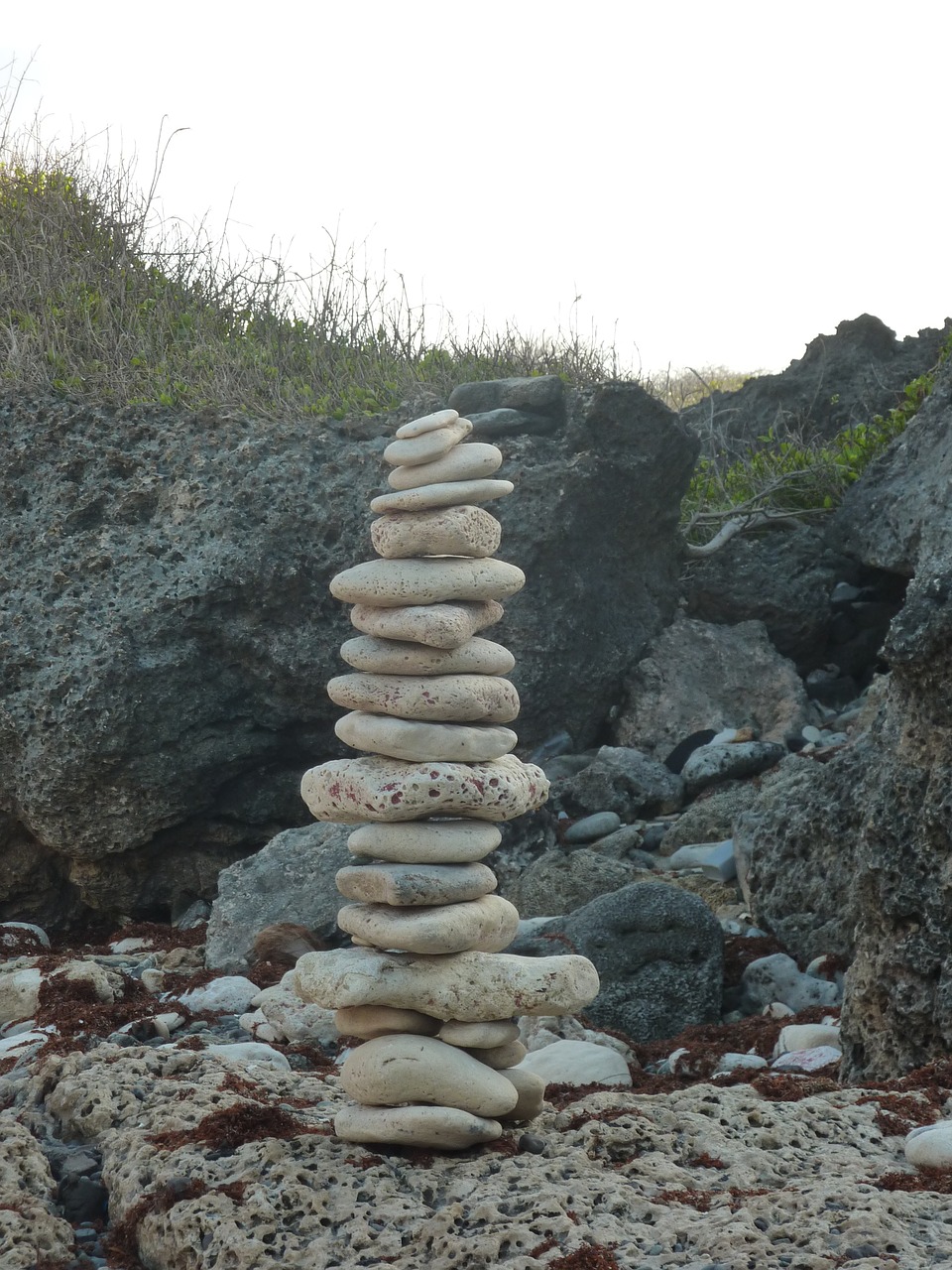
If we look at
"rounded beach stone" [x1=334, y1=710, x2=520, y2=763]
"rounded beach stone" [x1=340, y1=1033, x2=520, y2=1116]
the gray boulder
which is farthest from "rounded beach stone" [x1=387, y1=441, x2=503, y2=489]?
the gray boulder

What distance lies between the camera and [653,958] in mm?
6312

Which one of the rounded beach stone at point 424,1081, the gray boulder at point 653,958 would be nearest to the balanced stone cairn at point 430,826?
the rounded beach stone at point 424,1081

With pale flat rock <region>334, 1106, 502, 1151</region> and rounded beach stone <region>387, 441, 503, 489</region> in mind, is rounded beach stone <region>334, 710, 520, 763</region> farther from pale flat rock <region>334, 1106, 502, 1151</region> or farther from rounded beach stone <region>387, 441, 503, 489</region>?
pale flat rock <region>334, 1106, 502, 1151</region>

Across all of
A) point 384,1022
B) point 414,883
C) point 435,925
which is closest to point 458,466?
point 414,883

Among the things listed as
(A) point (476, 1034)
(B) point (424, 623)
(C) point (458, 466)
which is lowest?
(A) point (476, 1034)

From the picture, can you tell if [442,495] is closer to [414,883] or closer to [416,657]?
[416,657]

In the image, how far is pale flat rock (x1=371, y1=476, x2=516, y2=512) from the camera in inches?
181

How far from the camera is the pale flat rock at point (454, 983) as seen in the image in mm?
4270

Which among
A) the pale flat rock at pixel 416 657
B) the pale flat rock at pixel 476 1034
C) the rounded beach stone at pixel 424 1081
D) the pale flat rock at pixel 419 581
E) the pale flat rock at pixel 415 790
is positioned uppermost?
the pale flat rock at pixel 419 581

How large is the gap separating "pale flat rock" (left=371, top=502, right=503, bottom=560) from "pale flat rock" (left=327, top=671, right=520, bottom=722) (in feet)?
1.45

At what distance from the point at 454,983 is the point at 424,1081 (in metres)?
0.31

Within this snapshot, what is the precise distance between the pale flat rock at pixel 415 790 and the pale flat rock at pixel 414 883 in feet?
0.59

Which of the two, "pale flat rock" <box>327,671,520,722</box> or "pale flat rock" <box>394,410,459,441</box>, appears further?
"pale flat rock" <box>394,410,459,441</box>

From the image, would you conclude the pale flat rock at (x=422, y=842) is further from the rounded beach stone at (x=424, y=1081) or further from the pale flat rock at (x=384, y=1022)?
the rounded beach stone at (x=424, y=1081)
